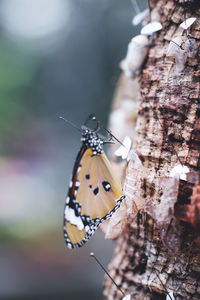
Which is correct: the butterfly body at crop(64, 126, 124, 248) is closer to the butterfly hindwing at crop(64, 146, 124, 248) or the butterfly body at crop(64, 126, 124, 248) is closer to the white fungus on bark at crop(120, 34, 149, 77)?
the butterfly hindwing at crop(64, 146, 124, 248)

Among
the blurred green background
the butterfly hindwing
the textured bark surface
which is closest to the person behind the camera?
the textured bark surface

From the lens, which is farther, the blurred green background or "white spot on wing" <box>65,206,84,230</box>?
the blurred green background

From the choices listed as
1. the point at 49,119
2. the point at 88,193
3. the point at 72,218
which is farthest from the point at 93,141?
the point at 49,119

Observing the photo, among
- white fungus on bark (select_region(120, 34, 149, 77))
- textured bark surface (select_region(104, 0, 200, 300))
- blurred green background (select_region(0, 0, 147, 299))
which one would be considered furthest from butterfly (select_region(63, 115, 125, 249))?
blurred green background (select_region(0, 0, 147, 299))

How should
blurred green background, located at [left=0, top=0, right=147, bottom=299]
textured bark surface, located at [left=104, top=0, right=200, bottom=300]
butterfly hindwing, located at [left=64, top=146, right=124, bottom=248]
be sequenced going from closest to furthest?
textured bark surface, located at [left=104, top=0, right=200, bottom=300]
butterfly hindwing, located at [left=64, top=146, right=124, bottom=248]
blurred green background, located at [left=0, top=0, right=147, bottom=299]

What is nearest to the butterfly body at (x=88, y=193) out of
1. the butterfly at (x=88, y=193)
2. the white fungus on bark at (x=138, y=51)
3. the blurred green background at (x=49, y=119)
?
the butterfly at (x=88, y=193)
